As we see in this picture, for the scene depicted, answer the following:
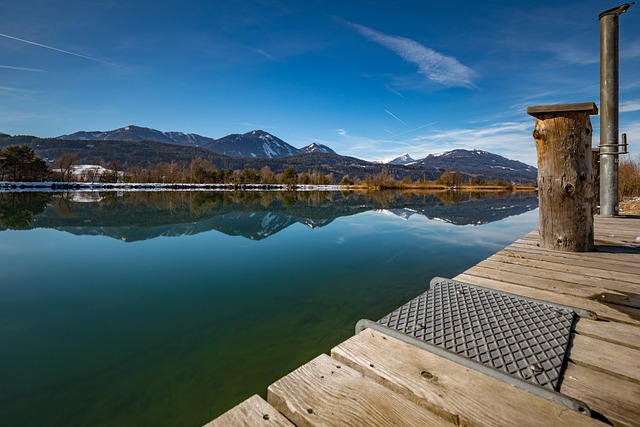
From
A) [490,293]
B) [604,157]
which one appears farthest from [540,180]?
[604,157]

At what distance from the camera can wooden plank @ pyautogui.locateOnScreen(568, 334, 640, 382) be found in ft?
4.10

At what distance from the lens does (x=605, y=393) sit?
1.11 m

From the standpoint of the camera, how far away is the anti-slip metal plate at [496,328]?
4.25 ft

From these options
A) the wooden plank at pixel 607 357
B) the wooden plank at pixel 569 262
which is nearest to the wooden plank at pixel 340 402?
the wooden plank at pixel 607 357

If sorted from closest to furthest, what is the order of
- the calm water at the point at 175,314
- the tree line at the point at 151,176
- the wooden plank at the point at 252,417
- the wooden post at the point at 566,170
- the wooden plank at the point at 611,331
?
the wooden plank at the point at 252,417 < the wooden plank at the point at 611,331 < the calm water at the point at 175,314 < the wooden post at the point at 566,170 < the tree line at the point at 151,176

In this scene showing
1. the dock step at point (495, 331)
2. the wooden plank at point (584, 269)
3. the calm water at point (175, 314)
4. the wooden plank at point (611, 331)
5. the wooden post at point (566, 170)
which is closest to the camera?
the dock step at point (495, 331)

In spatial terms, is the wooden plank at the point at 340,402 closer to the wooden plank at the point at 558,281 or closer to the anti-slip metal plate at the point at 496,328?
the anti-slip metal plate at the point at 496,328

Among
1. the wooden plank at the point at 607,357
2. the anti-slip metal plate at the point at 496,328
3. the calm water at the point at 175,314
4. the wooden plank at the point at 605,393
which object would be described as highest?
the anti-slip metal plate at the point at 496,328

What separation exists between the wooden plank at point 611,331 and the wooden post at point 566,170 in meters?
2.06

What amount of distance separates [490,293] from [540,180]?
2145 mm

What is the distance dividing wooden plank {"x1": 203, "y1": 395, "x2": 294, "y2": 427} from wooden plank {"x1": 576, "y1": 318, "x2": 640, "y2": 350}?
5.56 ft

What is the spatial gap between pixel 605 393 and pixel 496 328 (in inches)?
20.9

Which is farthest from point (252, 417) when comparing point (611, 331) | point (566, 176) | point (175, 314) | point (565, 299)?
point (566, 176)

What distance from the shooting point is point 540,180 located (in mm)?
3527
